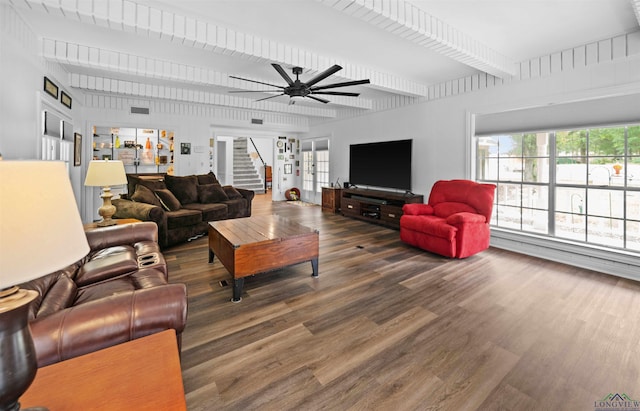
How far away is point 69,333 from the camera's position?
1.18 m

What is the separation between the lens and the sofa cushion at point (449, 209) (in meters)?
4.39

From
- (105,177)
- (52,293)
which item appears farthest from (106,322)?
(105,177)

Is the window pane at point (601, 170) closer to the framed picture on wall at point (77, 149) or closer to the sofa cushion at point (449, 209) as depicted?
the sofa cushion at point (449, 209)

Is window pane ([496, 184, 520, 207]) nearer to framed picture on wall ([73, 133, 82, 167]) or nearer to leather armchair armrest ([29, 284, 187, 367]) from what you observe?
leather armchair armrest ([29, 284, 187, 367])

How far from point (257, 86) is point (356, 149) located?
2774 mm

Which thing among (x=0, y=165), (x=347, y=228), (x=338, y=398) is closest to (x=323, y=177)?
(x=347, y=228)

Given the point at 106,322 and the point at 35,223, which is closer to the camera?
the point at 35,223

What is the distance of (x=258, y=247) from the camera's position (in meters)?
2.91

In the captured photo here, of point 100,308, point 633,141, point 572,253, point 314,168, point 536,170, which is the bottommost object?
point 572,253

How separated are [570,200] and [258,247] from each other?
4177mm

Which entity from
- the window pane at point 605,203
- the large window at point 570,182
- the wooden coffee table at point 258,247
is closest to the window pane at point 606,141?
the large window at point 570,182

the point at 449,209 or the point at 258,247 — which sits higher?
the point at 449,209

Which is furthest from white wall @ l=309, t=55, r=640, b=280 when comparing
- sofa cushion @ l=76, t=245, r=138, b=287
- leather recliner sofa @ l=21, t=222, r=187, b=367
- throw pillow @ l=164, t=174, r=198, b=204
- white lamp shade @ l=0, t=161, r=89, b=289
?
white lamp shade @ l=0, t=161, r=89, b=289

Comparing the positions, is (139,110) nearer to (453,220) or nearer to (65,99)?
(65,99)
